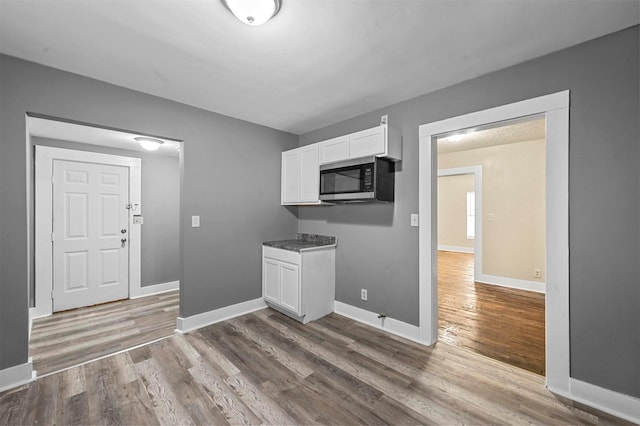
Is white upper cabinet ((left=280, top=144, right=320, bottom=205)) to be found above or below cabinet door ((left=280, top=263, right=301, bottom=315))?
above

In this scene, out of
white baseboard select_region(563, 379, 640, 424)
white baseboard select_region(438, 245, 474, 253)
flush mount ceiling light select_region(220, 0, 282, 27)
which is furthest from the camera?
white baseboard select_region(438, 245, 474, 253)

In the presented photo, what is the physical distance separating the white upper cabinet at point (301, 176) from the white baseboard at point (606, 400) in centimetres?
262

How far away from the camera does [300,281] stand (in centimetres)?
308

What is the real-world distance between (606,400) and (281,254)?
113 inches

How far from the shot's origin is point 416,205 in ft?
8.96

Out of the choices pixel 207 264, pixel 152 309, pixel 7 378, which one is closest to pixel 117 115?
pixel 207 264

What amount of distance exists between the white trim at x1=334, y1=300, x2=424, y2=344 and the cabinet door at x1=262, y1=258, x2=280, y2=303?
0.77 metres

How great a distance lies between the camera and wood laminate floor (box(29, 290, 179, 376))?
2.44 m

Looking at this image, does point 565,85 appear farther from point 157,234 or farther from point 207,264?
point 157,234

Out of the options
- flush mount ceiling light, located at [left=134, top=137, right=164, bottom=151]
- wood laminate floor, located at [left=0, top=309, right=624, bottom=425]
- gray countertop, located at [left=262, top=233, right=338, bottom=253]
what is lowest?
wood laminate floor, located at [left=0, top=309, right=624, bottom=425]

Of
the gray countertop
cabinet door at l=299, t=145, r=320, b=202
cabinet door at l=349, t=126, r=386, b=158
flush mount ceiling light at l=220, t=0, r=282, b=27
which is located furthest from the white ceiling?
the gray countertop

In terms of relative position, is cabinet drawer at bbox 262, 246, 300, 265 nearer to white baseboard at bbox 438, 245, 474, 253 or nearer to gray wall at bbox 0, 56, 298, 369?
gray wall at bbox 0, 56, 298, 369

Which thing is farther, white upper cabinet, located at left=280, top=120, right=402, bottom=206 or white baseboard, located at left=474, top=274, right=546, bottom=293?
white baseboard, located at left=474, top=274, right=546, bottom=293

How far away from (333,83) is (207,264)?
2.33 meters
